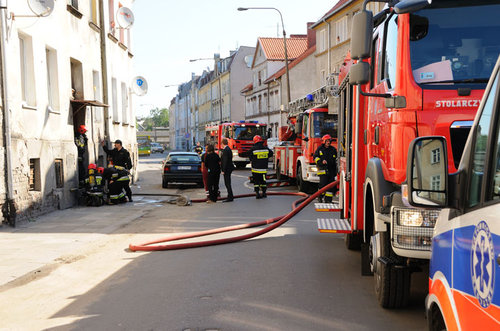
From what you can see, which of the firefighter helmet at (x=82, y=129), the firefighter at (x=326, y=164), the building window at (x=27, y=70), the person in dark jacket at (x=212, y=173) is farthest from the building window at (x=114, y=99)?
the firefighter at (x=326, y=164)

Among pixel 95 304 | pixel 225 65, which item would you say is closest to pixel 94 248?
pixel 95 304

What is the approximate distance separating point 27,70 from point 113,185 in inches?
149

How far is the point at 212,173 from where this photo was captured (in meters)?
15.5

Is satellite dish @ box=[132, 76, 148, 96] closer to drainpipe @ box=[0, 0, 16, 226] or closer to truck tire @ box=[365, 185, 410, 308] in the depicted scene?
drainpipe @ box=[0, 0, 16, 226]

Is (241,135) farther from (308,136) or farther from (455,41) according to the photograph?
(455,41)

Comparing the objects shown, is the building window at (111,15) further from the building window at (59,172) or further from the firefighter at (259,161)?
the firefighter at (259,161)

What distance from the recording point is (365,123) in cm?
645

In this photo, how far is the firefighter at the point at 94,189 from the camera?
48.4 ft

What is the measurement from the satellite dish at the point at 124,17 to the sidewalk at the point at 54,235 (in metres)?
7.88

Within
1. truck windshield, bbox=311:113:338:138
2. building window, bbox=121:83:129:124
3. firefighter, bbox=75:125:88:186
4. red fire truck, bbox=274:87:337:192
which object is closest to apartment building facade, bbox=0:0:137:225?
firefighter, bbox=75:125:88:186

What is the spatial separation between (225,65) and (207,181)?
63806mm

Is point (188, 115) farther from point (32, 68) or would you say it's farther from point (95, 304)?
point (95, 304)

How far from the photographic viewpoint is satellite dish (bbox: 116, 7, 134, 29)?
1975 centimetres

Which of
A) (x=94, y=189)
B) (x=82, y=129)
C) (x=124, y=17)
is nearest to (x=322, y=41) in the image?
(x=124, y=17)
